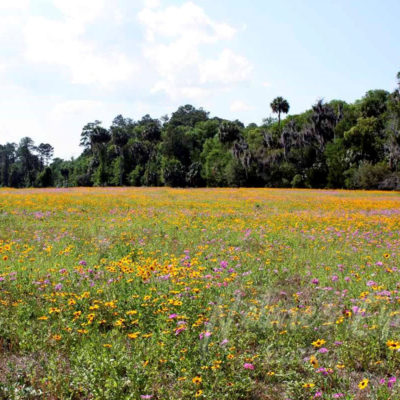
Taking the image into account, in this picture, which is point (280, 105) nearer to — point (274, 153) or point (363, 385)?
point (274, 153)

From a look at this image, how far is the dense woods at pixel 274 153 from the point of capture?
194ft

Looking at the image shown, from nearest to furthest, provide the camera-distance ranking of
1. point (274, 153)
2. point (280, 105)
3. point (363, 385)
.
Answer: point (363, 385)
point (274, 153)
point (280, 105)

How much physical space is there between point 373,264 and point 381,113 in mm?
68861

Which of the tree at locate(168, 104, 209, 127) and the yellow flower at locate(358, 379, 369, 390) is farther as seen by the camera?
the tree at locate(168, 104, 209, 127)

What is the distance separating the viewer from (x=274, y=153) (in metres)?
71.6

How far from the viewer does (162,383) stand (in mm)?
3951

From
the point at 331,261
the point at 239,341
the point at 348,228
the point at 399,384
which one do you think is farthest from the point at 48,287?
the point at 348,228

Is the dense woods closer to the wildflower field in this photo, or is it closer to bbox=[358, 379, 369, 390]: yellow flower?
the wildflower field

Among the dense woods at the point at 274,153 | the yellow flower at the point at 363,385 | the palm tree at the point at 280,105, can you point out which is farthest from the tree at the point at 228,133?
the yellow flower at the point at 363,385

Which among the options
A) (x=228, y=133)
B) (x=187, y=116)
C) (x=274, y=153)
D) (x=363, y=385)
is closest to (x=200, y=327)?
(x=363, y=385)

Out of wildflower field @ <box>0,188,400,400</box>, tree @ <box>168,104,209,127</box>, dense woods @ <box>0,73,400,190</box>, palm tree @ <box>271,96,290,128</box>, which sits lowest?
wildflower field @ <box>0,188,400,400</box>

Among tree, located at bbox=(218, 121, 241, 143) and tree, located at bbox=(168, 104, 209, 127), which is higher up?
tree, located at bbox=(168, 104, 209, 127)

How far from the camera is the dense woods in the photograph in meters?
59.3

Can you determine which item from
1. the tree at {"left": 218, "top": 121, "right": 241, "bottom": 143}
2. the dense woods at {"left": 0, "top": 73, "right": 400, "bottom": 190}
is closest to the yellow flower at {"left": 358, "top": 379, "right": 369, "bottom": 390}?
the dense woods at {"left": 0, "top": 73, "right": 400, "bottom": 190}
